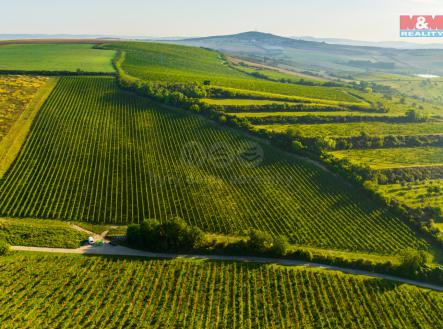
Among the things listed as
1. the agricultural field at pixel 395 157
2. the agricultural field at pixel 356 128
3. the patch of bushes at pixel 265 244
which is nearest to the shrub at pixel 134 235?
the patch of bushes at pixel 265 244

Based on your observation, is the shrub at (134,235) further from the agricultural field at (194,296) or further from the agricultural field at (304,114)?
the agricultural field at (304,114)

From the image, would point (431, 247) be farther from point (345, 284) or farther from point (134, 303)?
point (134, 303)

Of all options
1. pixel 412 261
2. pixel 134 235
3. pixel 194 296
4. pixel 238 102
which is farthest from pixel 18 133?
pixel 412 261

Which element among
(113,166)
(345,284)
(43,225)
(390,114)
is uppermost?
(390,114)

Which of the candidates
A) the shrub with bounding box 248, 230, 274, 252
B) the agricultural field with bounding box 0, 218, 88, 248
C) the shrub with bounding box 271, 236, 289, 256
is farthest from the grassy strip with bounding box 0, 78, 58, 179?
the shrub with bounding box 271, 236, 289, 256

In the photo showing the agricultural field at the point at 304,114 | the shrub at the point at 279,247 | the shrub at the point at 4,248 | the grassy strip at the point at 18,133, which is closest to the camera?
the shrub at the point at 4,248

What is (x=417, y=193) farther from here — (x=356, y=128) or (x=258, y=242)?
(x=258, y=242)

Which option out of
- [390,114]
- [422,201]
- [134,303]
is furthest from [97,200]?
[390,114]
